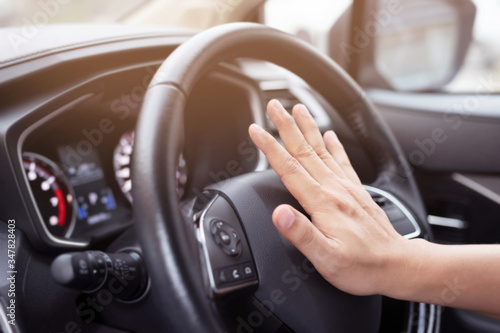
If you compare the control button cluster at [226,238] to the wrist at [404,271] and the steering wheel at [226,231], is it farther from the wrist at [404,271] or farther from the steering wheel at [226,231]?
the wrist at [404,271]

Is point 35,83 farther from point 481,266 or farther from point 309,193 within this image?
point 481,266

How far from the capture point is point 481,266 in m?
0.77

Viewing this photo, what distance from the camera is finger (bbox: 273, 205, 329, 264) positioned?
0.59 m

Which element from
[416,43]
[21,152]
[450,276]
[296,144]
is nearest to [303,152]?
[296,144]

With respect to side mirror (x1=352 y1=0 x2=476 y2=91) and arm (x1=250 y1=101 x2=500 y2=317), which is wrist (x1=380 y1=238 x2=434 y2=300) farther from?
side mirror (x1=352 y1=0 x2=476 y2=91)

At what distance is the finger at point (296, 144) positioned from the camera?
70 cm

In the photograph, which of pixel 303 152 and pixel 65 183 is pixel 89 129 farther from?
pixel 303 152

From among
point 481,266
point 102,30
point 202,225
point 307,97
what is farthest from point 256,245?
point 307,97

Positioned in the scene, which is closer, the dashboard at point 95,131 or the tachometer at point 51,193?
the dashboard at point 95,131

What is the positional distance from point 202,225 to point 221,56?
0.27m

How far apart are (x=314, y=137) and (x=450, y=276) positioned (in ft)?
0.99

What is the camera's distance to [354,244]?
0.65 meters

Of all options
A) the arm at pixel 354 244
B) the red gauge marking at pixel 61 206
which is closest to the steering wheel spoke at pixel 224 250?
the arm at pixel 354 244

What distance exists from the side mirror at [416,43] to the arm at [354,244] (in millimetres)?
1356
